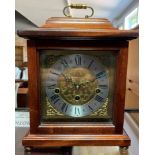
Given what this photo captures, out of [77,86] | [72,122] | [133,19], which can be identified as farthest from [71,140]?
[133,19]

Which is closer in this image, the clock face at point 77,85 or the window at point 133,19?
the clock face at point 77,85

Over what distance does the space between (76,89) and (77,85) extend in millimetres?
12

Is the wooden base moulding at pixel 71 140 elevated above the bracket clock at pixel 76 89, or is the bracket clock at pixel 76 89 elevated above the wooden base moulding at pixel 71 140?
the bracket clock at pixel 76 89

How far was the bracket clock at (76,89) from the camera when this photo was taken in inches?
23.2

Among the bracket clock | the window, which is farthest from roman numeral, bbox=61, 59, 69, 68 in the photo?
the window

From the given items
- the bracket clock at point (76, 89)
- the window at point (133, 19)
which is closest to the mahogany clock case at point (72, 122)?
the bracket clock at point (76, 89)

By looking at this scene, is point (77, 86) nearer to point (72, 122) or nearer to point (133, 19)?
point (72, 122)

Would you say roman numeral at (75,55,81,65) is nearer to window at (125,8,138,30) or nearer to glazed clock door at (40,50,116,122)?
glazed clock door at (40,50,116,122)

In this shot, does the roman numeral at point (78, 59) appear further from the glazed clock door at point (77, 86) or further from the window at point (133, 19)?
the window at point (133, 19)

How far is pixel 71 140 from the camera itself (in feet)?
1.97

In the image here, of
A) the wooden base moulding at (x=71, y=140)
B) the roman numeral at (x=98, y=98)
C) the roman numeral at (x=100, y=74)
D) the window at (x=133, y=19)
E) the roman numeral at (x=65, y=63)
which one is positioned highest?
the window at (x=133, y=19)
